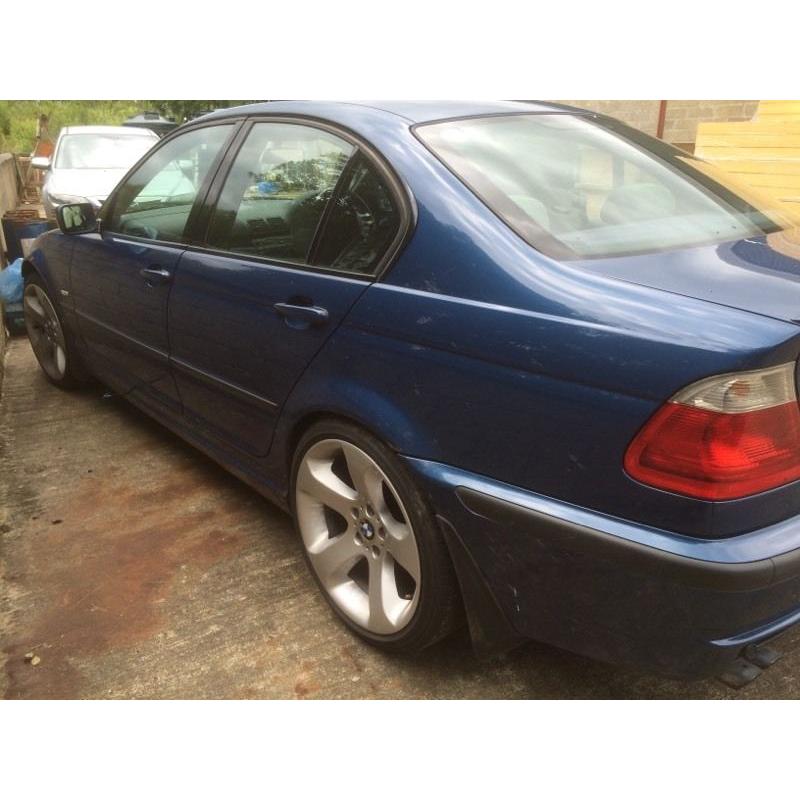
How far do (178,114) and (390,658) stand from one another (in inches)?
1166

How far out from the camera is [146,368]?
344 cm

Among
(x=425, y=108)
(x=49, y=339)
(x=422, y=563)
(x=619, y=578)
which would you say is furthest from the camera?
(x=49, y=339)

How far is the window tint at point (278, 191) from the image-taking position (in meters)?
2.44

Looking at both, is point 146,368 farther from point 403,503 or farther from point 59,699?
point 403,503

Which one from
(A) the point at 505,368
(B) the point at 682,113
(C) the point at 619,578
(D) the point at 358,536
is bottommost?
(D) the point at 358,536

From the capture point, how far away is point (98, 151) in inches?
402

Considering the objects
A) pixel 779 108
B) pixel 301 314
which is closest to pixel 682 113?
pixel 779 108

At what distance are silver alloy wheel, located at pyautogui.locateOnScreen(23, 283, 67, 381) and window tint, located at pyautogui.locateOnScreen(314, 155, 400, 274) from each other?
2651 mm

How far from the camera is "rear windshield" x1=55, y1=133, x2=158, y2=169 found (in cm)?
990

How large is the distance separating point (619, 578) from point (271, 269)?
150 centimetres

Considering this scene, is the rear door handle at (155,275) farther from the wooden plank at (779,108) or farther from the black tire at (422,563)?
the wooden plank at (779,108)

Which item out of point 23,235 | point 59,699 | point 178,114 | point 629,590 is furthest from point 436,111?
point 178,114

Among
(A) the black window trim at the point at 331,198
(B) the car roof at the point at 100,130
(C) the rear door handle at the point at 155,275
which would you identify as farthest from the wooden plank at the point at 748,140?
(B) the car roof at the point at 100,130

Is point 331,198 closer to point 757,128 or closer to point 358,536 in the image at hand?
point 358,536
